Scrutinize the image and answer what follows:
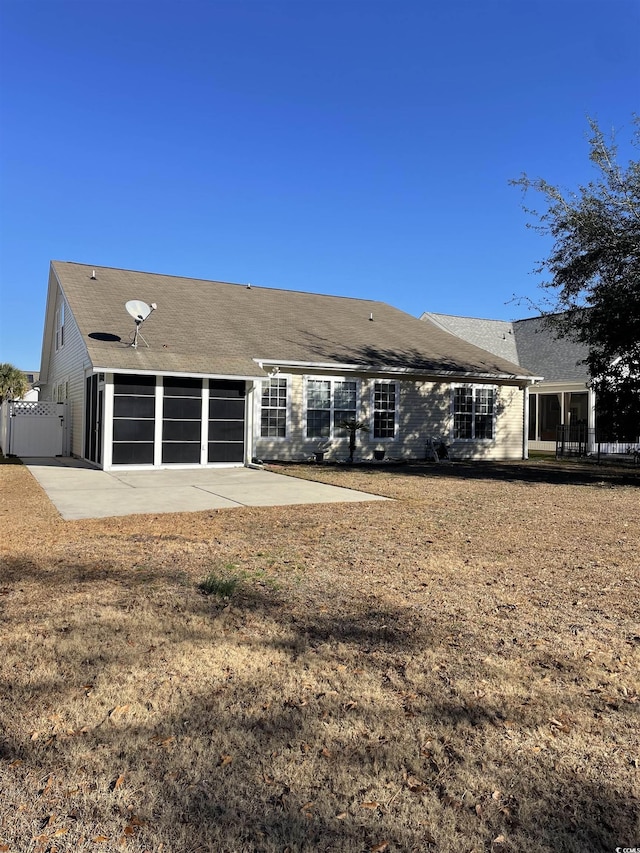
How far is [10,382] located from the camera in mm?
36875

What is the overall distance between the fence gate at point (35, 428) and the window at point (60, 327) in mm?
2480

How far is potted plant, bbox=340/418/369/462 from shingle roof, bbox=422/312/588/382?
1057 centimetres

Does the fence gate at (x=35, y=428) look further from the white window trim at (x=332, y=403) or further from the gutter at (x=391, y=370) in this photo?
the white window trim at (x=332, y=403)

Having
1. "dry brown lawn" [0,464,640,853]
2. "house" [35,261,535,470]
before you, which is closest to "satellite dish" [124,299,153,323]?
"house" [35,261,535,470]

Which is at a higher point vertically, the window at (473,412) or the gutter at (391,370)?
the gutter at (391,370)

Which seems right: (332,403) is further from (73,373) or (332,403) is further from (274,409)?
(73,373)

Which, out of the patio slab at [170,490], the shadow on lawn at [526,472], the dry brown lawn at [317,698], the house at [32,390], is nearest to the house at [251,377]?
the patio slab at [170,490]

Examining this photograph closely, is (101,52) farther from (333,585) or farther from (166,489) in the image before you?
(333,585)

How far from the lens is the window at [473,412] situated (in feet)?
65.5

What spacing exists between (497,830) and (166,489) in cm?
963

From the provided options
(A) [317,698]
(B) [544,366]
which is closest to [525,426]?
(B) [544,366]

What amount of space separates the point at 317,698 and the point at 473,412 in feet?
59.0

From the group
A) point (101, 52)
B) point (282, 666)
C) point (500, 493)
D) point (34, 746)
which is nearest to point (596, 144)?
point (500, 493)

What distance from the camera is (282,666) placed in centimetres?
351
